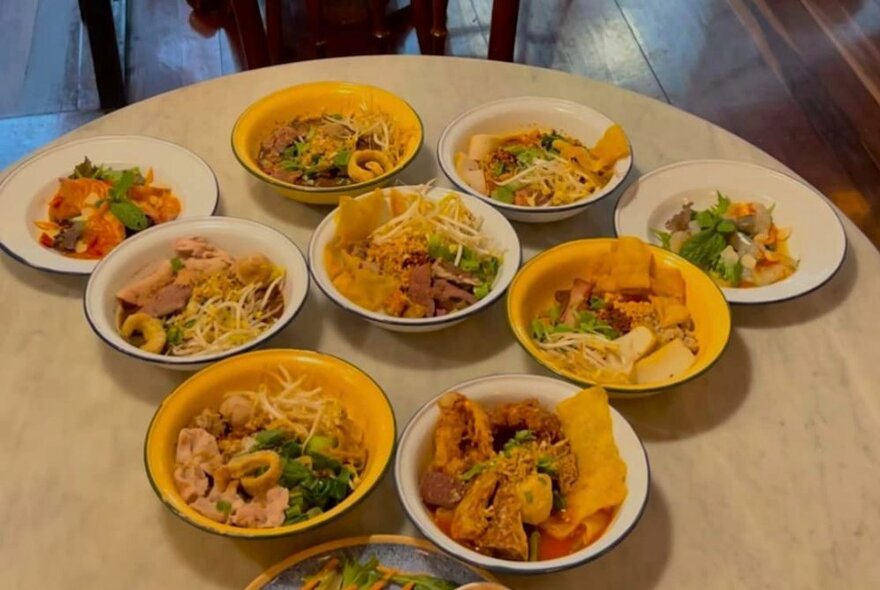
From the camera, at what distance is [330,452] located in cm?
114

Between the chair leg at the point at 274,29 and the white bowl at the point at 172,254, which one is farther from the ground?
the white bowl at the point at 172,254

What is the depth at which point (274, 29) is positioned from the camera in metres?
2.50

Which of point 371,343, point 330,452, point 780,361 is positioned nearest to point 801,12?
point 780,361

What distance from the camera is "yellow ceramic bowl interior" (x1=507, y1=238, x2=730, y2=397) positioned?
1.23 metres

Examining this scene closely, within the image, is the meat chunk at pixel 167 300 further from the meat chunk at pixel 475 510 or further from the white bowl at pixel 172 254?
the meat chunk at pixel 475 510

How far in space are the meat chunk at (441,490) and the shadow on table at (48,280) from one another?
69cm

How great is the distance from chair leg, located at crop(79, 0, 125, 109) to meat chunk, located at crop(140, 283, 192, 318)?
72.6 inches

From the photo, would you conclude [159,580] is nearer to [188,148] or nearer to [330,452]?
[330,452]

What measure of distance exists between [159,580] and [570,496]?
50 centimetres

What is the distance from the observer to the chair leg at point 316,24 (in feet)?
7.26

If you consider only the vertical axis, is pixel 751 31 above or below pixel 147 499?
below

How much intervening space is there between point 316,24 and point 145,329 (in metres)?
1.24

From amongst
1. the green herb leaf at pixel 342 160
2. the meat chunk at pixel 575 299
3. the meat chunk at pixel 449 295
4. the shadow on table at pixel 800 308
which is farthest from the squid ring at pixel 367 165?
the shadow on table at pixel 800 308

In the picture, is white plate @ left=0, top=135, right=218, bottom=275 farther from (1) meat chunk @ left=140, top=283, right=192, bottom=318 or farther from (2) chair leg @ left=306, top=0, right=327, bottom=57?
(2) chair leg @ left=306, top=0, right=327, bottom=57
